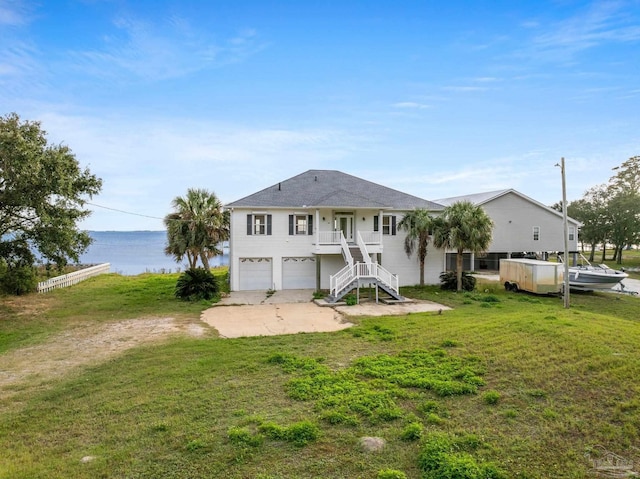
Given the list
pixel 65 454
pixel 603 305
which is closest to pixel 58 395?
pixel 65 454

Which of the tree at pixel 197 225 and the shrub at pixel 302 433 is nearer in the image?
the shrub at pixel 302 433

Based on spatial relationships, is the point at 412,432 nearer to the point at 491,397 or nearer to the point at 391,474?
the point at 391,474

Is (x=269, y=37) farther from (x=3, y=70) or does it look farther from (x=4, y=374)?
(x=4, y=374)

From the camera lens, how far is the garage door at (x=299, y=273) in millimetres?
21438

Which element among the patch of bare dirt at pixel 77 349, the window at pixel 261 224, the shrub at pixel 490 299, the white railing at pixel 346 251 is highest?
the window at pixel 261 224

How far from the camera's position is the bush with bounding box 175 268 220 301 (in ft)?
59.6

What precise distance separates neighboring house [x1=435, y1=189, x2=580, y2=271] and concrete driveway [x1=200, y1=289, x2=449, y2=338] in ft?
51.3

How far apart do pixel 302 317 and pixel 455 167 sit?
20929mm

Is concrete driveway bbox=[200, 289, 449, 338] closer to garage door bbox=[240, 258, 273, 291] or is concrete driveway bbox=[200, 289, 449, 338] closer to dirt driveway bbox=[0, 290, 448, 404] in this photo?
dirt driveway bbox=[0, 290, 448, 404]

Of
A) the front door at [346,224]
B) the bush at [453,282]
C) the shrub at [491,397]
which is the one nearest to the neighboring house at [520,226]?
the bush at [453,282]

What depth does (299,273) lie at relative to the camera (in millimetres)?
21656

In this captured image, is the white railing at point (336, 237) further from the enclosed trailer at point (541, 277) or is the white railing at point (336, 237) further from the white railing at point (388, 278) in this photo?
the enclosed trailer at point (541, 277)

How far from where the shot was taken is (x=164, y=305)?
16.6 m

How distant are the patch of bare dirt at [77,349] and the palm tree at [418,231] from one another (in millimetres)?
13322
